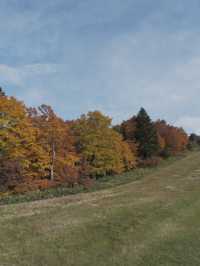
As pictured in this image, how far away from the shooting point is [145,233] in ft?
35.3

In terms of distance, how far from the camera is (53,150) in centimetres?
3772

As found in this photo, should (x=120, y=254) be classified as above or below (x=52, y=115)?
below

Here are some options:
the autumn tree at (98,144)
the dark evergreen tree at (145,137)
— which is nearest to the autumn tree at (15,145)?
the autumn tree at (98,144)

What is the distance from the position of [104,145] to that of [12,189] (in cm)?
1514

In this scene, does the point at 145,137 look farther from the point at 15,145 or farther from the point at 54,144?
the point at 15,145

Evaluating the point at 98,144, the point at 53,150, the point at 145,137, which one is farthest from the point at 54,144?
the point at 145,137

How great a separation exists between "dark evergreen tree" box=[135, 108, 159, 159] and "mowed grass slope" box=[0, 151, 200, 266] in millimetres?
39743

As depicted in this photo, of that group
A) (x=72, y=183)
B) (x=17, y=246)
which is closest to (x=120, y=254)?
(x=17, y=246)

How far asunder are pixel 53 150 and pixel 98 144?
746cm

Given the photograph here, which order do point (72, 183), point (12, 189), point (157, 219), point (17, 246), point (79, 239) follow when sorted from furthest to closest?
point (72, 183) → point (12, 189) → point (157, 219) → point (79, 239) → point (17, 246)

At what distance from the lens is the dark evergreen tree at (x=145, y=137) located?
5584 cm

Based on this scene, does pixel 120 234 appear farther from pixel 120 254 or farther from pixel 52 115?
pixel 52 115

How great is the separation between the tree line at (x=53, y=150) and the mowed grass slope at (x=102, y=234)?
16276mm

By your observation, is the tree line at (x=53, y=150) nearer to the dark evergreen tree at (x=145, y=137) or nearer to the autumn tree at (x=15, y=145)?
the autumn tree at (x=15, y=145)
